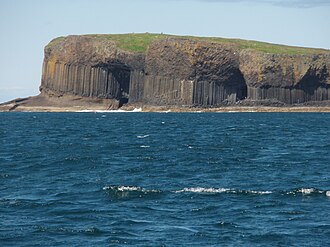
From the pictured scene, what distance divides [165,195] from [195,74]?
136m

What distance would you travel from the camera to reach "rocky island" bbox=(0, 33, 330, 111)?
17250cm

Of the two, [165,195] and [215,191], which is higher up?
[215,191]

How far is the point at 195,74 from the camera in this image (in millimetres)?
173750

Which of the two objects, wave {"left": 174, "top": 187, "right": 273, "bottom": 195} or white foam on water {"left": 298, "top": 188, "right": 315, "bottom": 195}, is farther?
wave {"left": 174, "top": 187, "right": 273, "bottom": 195}

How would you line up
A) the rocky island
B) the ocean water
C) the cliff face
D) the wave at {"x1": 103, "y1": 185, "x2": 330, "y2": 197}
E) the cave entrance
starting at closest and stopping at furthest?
1. the ocean water
2. the wave at {"x1": 103, "y1": 185, "x2": 330, "y2": 197}
3. the cliff face
4. the rocky island
5. the cave entrance

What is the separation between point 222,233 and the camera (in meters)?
29.8

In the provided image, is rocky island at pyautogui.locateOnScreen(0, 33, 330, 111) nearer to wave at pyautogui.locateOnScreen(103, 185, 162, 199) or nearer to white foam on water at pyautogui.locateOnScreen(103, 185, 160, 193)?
white foam on water at pyautogui.locateOnScreen(103, 185, 160, 193)

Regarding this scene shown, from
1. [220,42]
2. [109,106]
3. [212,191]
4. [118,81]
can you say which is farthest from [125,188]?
[118,81]

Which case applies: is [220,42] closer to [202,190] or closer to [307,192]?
[202,190]

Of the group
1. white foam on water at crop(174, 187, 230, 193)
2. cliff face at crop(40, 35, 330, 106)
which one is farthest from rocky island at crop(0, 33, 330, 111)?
white foam on water at crop(174, 187, 230, 193)

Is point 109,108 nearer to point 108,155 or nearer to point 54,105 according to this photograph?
point 54,105

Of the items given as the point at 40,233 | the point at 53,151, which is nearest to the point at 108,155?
the point at 53,151

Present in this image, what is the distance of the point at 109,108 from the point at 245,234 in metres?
153

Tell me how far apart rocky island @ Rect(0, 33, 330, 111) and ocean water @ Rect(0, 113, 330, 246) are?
107m
